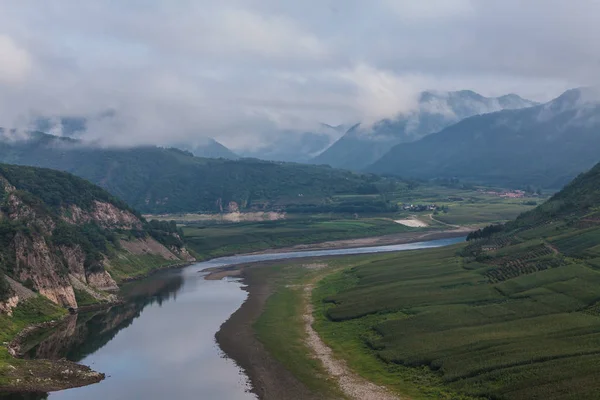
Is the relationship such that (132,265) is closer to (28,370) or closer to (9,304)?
(9,304)

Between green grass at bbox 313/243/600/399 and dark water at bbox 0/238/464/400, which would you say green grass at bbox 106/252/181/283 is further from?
green grass at bbox 313/243/600/399

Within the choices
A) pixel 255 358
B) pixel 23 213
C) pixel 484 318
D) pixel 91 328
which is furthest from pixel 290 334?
pixel 23 213

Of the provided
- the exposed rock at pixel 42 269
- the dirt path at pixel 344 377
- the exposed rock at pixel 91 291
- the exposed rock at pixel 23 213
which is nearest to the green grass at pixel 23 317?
the exposed rock at pixel 42 269

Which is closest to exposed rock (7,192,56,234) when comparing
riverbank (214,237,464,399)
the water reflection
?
the water reflection

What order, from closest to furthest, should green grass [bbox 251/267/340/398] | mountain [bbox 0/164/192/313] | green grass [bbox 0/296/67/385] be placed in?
green grass [bbox 251/267/340/398] < green grass [bbox 0/296/67/385] < mountain [bbox 0/164/192/313]

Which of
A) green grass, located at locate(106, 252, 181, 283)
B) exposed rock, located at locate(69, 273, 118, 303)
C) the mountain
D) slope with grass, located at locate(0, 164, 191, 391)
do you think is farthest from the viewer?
green grass, located at locate(106, 252, 181, 283)

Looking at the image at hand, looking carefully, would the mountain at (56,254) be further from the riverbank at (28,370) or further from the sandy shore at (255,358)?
the sandy shore at (255,358)
